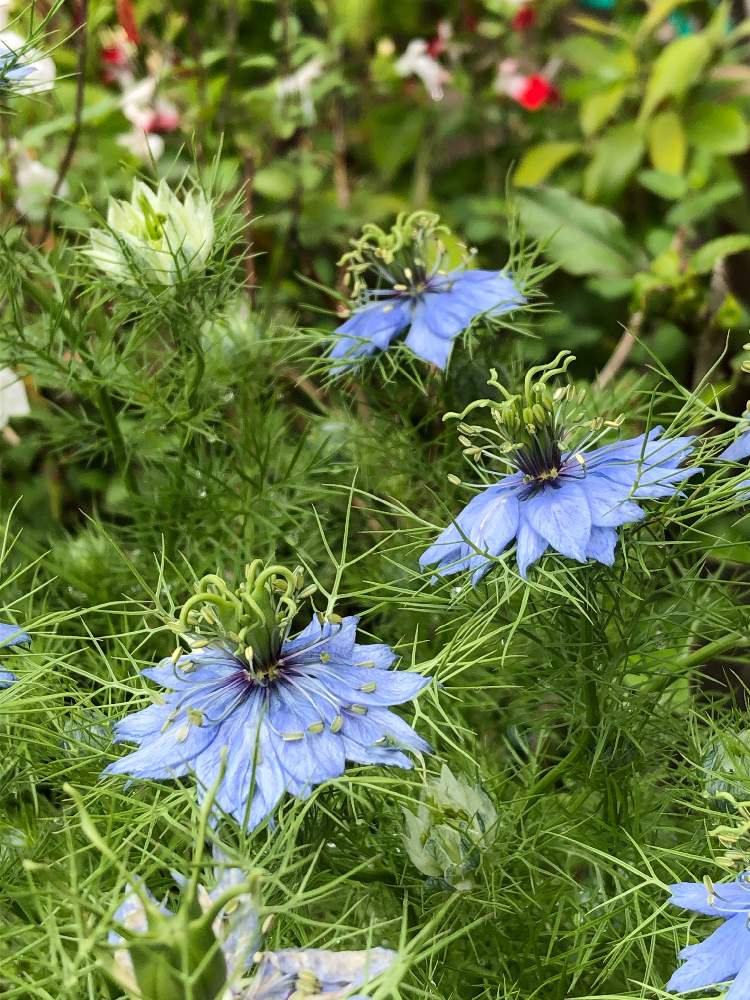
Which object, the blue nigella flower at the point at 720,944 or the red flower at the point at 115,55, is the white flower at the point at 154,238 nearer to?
the blue nigella flower at the point at 720,944

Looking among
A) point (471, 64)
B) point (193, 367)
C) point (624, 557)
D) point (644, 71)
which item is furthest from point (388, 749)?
point (471, 64)

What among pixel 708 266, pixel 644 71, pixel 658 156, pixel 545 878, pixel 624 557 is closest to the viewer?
pixel 624 557

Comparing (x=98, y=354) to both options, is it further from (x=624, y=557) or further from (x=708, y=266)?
(x=708, y=266)

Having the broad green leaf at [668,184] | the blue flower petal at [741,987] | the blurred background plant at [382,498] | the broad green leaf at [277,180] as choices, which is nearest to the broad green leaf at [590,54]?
the blurred background plant at [382,498]

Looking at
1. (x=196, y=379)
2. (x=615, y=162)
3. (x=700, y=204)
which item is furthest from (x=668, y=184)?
(x=196, y=379)

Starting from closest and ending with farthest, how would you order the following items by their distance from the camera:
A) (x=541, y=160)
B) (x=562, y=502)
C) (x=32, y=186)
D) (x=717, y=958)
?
1. (x=717, y=958)
2. (x=562, y=502)
3. (x=32, y=186)
4. (x=541, y=160)

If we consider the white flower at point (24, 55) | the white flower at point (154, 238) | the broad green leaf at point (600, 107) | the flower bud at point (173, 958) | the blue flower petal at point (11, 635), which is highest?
the white flower at point (24, 55)

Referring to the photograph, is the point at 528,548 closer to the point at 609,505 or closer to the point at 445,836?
the point at 609,505
